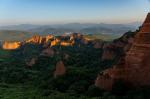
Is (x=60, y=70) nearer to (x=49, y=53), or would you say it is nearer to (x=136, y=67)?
(x=136, y=67)

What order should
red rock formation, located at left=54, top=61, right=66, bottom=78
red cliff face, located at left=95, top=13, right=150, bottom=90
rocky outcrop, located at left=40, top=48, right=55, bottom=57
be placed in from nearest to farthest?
1. red cliff face, located at left=95, top=13, right=150, bottom=90
2. red rock formation, located at left=54, top=61, right=66, bottom=78
3. rocky outcrop, located at left=40, top=48, right=55, bottom=57

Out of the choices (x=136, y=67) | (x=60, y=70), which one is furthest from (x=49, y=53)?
(x=136, y=67)

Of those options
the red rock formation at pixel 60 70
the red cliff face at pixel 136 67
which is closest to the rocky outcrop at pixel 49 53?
the red rock formation at pixel 60 70

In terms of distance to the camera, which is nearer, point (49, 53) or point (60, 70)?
point (60, 70)

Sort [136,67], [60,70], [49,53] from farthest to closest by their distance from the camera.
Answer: [49,53] → [60,70] → [136,67]

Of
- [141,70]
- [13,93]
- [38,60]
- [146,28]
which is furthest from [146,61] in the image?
[38,60]

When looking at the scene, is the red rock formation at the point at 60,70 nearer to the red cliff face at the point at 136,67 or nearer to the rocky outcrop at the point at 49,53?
the red cliff face at the point at 136,67

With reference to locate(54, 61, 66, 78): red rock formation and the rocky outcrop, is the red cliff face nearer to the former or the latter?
locate(54, 61, 66, 78): red rock formation

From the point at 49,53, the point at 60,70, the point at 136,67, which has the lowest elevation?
the point at 49,53

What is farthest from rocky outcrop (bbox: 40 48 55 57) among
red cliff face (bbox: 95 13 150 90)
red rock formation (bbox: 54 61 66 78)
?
red cliff face (bbox: 95 13 150 90)
